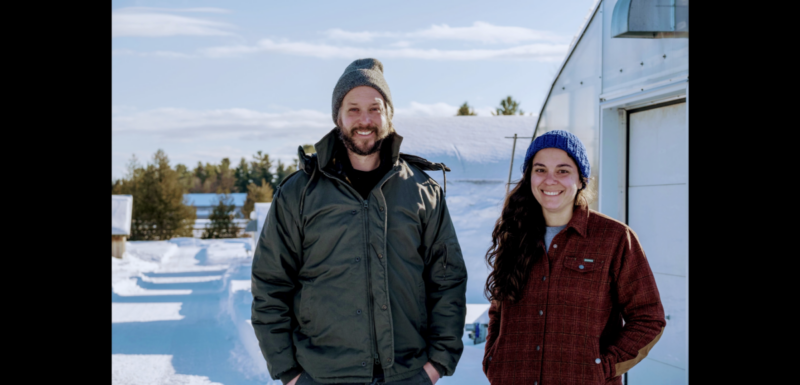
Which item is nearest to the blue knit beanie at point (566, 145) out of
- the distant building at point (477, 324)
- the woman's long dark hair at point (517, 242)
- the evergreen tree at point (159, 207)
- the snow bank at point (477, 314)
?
the woman's long dark hair at point (517, 242)

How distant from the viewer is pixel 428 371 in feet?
8.04

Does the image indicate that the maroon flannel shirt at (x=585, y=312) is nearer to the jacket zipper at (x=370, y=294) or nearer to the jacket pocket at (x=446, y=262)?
the jacket pocket at (x=446, y=262)

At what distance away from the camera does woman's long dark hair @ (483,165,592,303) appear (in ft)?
7.60

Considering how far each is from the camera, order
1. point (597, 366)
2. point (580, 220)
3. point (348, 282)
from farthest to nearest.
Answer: point (348, 282) → point (580, 220) → point (597, 366)

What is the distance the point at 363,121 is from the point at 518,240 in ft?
2.69

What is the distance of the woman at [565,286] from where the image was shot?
216 cm

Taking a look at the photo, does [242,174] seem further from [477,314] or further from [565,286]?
[565,286]

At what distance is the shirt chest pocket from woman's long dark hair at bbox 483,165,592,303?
5.4 inches

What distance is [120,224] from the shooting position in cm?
2430

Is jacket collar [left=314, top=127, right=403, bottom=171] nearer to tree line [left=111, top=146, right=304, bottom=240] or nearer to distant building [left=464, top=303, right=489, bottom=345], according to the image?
distant building [left=464, top=303, right=489, bottom=345]

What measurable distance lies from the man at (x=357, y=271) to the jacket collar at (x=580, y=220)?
524mm

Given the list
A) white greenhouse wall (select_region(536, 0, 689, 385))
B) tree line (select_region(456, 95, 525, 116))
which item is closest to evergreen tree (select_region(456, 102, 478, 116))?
tree line (select_region(456, 95, 525, 116))

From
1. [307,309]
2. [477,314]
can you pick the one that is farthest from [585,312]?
[477,314]
